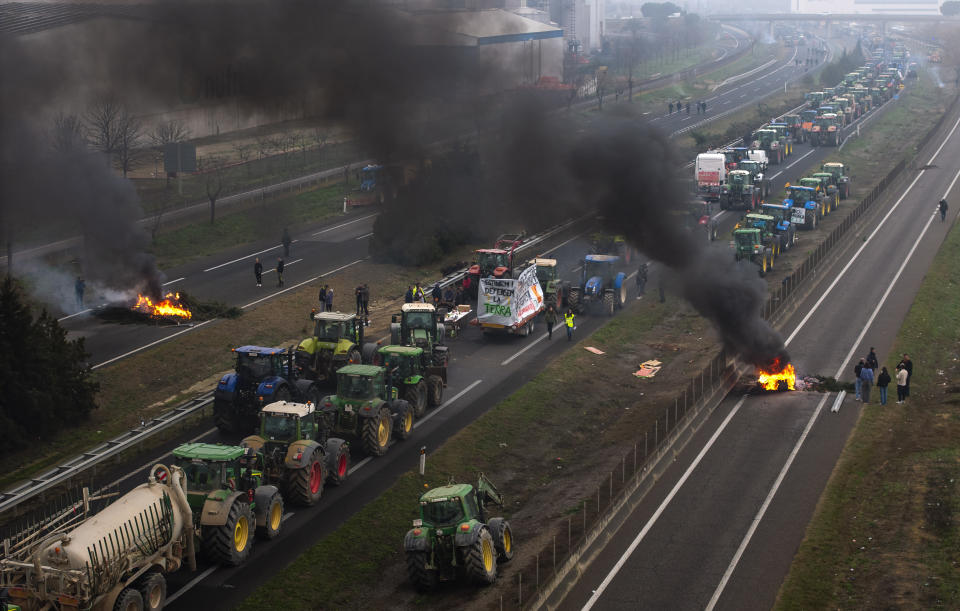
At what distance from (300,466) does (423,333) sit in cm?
1347

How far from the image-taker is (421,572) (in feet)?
81.7

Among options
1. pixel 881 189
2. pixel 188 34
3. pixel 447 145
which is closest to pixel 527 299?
pixel 447 145

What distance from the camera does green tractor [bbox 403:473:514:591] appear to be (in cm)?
2452

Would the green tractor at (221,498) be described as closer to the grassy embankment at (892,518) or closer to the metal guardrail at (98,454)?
the metal guardrail at (98,454)

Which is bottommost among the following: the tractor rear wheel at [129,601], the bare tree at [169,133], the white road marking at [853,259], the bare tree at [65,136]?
the white road marking at [853,259]

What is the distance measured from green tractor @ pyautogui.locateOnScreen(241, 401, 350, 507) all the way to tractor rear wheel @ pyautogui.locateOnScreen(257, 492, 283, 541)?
1157mm

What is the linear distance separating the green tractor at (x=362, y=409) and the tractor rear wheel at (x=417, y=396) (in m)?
2.88

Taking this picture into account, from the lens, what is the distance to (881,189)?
7900cm

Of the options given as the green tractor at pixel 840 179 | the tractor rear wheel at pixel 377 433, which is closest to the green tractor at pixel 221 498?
the tractor rear wheel at pixel 377 433

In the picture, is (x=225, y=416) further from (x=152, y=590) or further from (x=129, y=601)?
(x=129, y=601)

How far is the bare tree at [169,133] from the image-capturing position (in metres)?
64.3

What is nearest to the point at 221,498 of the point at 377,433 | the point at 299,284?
the point at 377,433

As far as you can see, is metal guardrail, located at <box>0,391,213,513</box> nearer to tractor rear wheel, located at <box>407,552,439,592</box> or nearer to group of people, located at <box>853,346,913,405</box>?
tractor rear wheel, located at <box>407,552,439,592</box>

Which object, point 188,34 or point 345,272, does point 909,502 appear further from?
point 345,272
